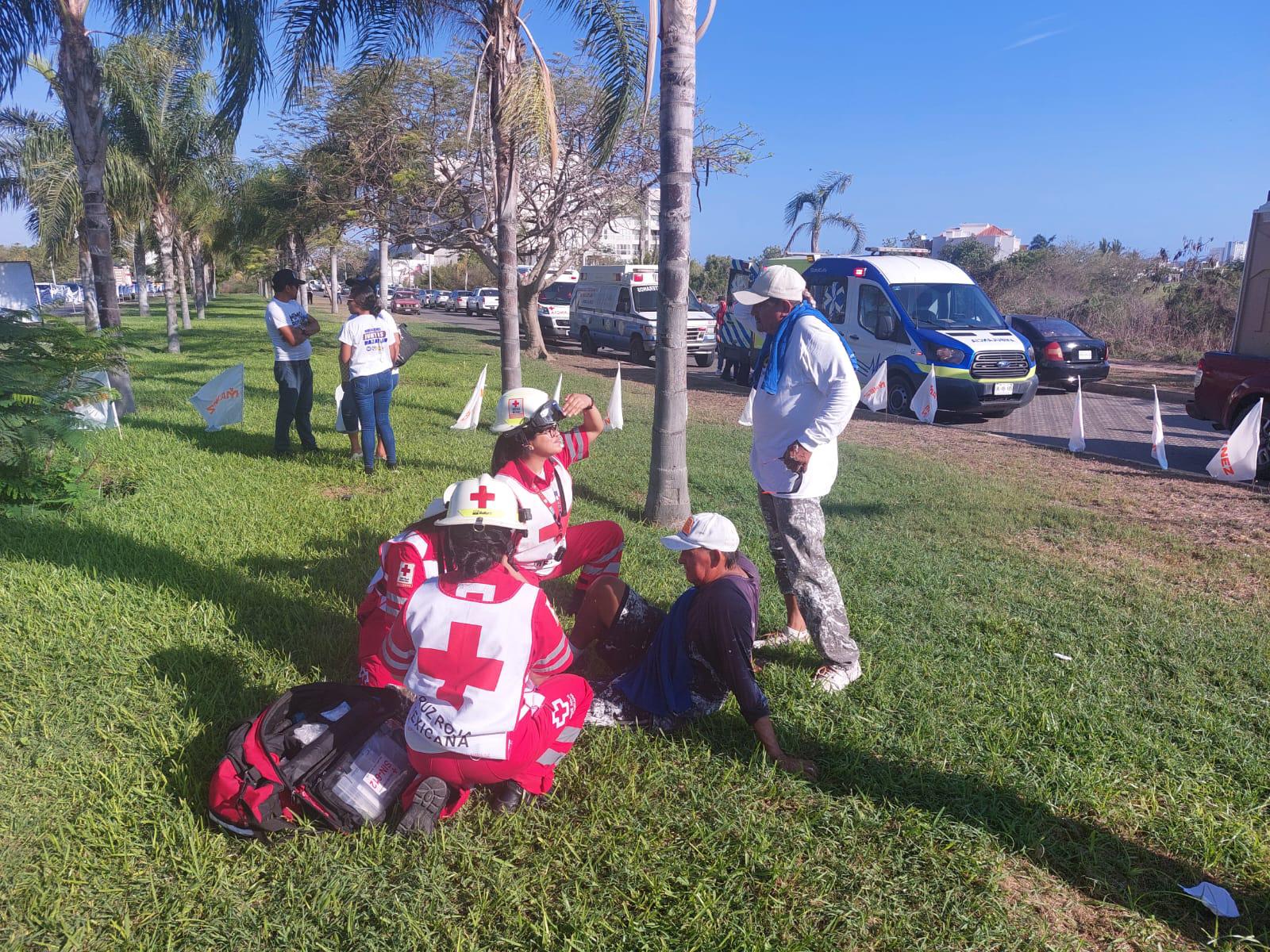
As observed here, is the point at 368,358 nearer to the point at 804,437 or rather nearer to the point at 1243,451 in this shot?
the point at 804,437

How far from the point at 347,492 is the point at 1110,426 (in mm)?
11403

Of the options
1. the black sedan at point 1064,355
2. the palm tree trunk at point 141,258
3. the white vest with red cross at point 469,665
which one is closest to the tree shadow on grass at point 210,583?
the white vest with red cross at point 469,665

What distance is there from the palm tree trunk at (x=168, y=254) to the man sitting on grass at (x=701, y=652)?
2020cm

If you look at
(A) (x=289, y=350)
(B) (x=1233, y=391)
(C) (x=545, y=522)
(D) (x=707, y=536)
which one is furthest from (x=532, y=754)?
(B) (x=1233, y=391)

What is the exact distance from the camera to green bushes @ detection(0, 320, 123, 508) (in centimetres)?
603

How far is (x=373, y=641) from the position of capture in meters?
3.91

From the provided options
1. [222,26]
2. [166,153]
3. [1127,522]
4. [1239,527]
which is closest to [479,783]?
[1127,522]

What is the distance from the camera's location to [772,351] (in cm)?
430

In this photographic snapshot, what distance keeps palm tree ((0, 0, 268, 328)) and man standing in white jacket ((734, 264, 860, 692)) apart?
8.12 meters

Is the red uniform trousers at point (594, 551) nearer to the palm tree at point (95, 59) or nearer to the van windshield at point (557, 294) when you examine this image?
the palm tree at point (95, 59)

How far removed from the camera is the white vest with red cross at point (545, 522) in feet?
13.7

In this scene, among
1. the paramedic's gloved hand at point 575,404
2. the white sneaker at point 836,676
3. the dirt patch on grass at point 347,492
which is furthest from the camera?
the dirt patch on grass at point 347,492

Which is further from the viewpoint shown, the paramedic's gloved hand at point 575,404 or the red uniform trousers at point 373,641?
the paramedic's gloved hand at point 575,404

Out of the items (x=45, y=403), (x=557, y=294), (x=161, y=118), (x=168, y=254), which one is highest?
(x=161, y=118)
